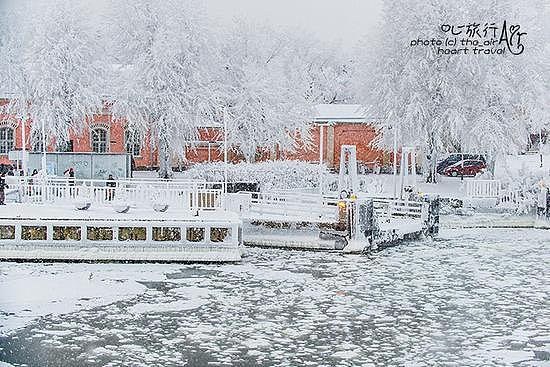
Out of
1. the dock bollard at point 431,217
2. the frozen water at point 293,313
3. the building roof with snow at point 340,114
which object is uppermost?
the building roof with snow at point 340,114

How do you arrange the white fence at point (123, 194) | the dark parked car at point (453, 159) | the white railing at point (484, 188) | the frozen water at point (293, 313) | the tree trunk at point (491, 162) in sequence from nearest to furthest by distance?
the frozen water at point (293, 313), the white fence at point (123, 194), the white railing at point (484, 188), the tree trunk at point (491, 162), the dark parked car at point (453, 159)

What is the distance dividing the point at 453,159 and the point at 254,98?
10751 millimetres

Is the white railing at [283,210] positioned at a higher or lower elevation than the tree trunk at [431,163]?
lower

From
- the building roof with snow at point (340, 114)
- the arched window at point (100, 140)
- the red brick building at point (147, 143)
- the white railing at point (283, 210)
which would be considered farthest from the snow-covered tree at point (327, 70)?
the white railing at point (283, 210)

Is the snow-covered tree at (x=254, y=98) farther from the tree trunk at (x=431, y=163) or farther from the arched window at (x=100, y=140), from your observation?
the arched window at (x=100, y=140)

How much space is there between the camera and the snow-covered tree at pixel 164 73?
28625mm

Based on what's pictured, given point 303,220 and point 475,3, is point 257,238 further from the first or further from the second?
point 475,3

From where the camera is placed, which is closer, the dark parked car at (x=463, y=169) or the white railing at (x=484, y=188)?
the white railing at (x=484, y=188)

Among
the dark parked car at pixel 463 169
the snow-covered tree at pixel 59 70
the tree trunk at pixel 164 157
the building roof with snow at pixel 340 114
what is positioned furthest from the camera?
the building roof with snow at pixel 340 114

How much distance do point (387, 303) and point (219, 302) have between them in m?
2.49

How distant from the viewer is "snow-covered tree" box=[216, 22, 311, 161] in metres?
32.0

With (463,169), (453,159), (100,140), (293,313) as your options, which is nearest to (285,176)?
(100,140)

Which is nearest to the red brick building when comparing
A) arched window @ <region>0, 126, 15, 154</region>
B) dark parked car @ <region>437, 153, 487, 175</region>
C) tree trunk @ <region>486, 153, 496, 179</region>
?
arched window @ <region>0, 126, 15, 154</region>

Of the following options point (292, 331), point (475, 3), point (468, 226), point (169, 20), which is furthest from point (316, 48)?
point (292, 331)
